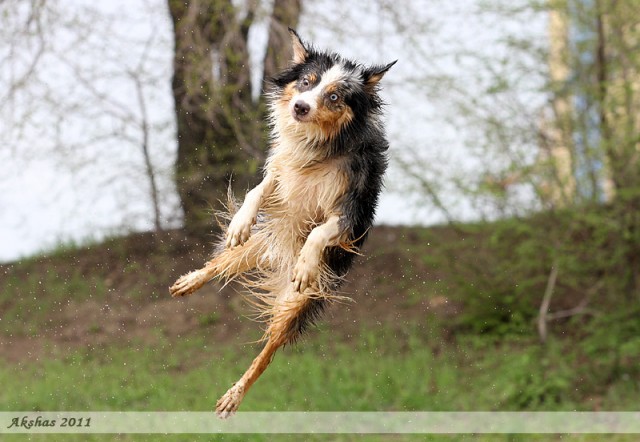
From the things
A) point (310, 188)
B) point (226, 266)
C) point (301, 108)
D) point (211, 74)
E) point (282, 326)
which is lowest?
point (282, 326)

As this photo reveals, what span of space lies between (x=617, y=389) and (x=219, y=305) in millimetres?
6797

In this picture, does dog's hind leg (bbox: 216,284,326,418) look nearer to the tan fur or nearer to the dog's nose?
the tan fur

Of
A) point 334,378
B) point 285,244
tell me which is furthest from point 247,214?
point 334,378

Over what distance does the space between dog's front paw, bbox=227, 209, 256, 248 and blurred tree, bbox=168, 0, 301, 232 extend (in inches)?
65.4

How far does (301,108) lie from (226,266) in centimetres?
52

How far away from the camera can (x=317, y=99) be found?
2.34 meters

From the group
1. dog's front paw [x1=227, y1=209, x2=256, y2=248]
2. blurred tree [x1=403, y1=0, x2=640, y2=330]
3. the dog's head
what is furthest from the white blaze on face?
blurred tree [x1=403, y1=0, x2=640, y2=330]

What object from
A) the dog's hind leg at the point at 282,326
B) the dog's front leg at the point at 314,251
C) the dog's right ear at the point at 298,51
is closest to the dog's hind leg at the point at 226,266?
the dog's hind leg at the point at 282,326

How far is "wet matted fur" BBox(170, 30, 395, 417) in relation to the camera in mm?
2189

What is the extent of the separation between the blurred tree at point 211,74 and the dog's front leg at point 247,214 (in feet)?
5.20

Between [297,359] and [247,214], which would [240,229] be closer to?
[247,214]

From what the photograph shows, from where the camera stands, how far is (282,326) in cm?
252

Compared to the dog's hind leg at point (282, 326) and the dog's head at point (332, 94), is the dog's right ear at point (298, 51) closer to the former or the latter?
the dog's head at point (332, 94)

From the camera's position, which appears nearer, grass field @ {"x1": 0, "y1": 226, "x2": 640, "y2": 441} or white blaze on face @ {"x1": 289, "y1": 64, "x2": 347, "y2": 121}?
white blaze on face @ {"x1": 289, "y1": 64, "x2": 347, "y2": 121}
